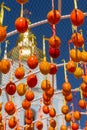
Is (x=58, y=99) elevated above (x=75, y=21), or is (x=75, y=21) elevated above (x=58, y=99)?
(x=58, y=99)

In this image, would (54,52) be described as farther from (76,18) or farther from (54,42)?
(76,18)

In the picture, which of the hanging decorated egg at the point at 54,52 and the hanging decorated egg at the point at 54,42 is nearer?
the hanging decorated egg at the point at 54,42

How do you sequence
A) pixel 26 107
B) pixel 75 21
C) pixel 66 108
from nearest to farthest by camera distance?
→ pixel 75 21, pixel 26 107, pixel 66 108

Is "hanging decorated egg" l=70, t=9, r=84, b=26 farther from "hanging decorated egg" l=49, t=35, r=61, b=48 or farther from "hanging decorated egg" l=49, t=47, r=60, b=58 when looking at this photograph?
"hanging decorated egg" l=49, t=47, r=60, b=58

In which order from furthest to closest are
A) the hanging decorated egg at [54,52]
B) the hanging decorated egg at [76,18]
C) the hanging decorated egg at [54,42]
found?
the hanging decorated egg at [54,52]
the hanging decorated egg at [54,42]
the hanging decorated egg at [76,18]

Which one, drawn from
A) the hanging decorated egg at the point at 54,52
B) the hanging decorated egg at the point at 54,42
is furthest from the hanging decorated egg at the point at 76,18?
the hanging decorated egg at the point at 54,52

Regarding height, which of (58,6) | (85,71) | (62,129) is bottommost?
(62,129)

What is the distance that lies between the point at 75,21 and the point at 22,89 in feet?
10.1

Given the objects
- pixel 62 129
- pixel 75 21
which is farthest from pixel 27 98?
pixel 75 21

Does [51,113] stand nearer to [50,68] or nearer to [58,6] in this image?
[50,68]

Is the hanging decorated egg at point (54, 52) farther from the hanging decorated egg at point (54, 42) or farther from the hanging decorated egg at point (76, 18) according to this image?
the hanging decorated egg at point (76, 18)

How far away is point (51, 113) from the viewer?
497 inches

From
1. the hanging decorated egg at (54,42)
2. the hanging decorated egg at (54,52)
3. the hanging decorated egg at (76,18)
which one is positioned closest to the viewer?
the hanging decorated egg at (76,18)

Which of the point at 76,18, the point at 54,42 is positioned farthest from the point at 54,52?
the point at 76,18
